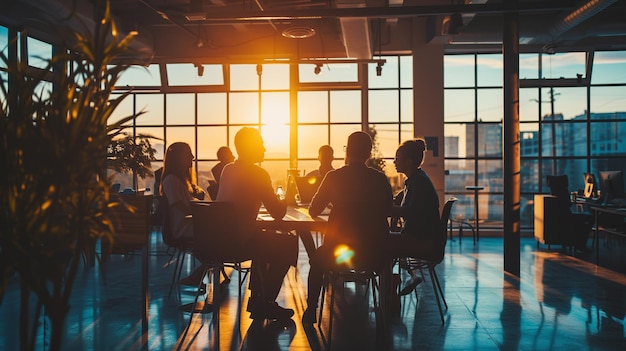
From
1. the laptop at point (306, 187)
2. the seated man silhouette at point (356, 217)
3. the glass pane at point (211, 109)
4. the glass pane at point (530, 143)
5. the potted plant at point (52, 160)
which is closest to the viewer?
the potted plant at point (52, 160)

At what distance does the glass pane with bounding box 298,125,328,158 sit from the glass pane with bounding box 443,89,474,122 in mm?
2767

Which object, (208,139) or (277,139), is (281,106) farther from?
(208,139)

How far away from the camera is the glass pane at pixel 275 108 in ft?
39.7

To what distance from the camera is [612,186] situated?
8.44m

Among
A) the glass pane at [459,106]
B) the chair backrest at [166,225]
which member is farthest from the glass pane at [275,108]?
the chair backrest at [166,225]

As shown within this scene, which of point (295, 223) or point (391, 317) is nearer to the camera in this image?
point (295, 223)

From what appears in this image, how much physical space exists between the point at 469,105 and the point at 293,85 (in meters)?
3.96

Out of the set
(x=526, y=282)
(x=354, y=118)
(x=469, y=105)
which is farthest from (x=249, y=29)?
(x=526, y=282)

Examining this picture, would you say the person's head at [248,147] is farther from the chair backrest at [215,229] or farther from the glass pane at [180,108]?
the glass pane at [180,108]

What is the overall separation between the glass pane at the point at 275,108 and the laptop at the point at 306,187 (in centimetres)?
638

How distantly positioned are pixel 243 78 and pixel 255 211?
8.72 m

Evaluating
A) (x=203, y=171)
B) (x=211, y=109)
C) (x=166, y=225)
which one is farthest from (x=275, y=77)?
(x=166, y=225)

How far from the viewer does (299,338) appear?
154 inches

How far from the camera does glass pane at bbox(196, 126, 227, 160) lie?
490 inches
